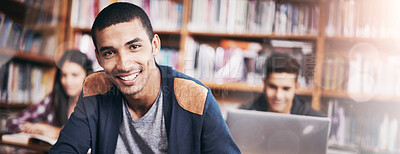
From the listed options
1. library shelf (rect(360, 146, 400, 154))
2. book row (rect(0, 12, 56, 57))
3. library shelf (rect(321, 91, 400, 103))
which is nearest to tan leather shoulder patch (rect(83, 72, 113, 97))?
book row (rect(0, 12, 56, 57))

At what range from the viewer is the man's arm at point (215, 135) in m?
0.74

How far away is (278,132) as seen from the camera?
0.77 m

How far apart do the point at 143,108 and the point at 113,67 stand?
0.18 meters

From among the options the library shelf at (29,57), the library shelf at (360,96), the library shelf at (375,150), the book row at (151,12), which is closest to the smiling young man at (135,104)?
the book row at (151,12)

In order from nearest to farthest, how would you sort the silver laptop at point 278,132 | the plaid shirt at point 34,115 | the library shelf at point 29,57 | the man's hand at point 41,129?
the silver laptop at point 278,132
the man's hand at point 41,129
the plaid shirt at point 34,115
the library shelf at point 29,57

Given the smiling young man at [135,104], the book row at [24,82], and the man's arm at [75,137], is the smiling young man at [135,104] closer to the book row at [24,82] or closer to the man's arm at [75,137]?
the man's arm at [75,137]

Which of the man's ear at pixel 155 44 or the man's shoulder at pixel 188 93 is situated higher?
the man's ear at pixel 155 44

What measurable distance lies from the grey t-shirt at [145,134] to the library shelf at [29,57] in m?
0.62

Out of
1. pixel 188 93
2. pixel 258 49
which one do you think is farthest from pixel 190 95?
pixel 258 49

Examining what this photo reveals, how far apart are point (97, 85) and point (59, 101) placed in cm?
34

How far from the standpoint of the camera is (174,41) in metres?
1.15

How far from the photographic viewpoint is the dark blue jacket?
777mm

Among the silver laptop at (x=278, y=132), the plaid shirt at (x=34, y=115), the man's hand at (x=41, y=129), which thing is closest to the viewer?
the silver laptop at (x=278, y=132)

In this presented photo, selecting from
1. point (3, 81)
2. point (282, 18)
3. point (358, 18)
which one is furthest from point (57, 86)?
point (358, 18)
